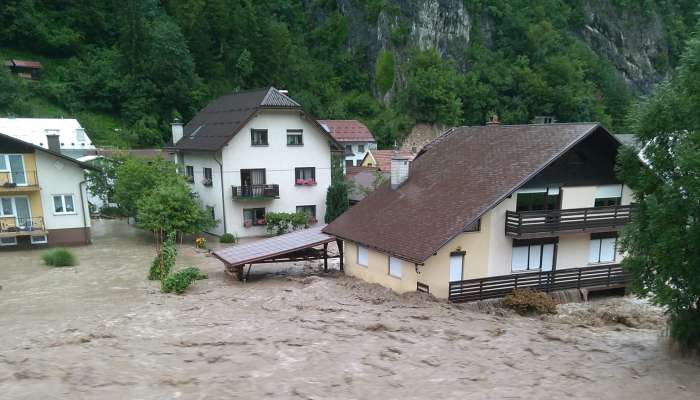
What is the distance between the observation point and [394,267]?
18312mm

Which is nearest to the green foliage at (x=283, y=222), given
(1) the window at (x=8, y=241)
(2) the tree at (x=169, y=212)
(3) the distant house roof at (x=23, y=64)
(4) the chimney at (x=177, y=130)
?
(2) the tree at (x=169, y=212)

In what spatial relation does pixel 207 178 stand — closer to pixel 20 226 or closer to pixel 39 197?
pixel 39 197

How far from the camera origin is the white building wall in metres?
26.6

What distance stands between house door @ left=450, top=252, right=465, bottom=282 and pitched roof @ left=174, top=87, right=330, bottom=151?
16471 mm

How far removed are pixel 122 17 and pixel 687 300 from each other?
2824 inches

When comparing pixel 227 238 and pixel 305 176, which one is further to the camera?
pixel 305 176

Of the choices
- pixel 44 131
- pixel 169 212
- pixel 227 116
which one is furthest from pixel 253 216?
pixel 44 131

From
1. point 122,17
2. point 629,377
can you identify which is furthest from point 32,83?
point 629,377

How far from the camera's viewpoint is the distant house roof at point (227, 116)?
29.4m

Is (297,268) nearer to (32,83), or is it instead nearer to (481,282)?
(481,282)

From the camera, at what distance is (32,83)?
57938 millimetres

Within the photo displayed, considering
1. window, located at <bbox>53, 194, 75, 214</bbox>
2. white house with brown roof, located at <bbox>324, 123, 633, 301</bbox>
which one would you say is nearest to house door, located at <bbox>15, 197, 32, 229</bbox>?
window, located at <bbox>53, 194, 75, 214</bbox>

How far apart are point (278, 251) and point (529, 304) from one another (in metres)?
9.95

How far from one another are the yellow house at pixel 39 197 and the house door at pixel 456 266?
2178cm
